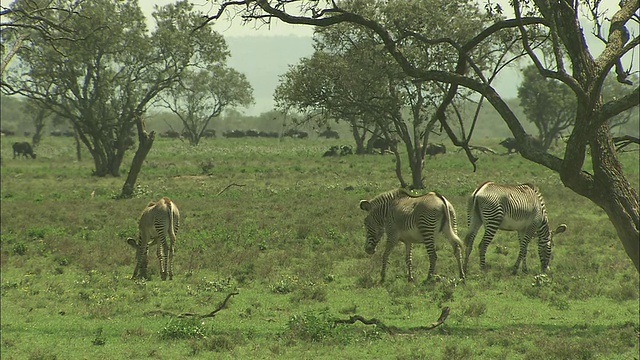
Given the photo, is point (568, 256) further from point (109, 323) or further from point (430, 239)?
point (109, 323)

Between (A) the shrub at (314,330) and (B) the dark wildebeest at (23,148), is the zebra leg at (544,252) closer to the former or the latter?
(A) the shrub at (314,330)

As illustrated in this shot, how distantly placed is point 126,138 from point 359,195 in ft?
75.5

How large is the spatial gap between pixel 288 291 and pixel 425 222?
355cm

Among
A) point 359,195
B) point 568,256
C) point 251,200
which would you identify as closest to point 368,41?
point 359,195

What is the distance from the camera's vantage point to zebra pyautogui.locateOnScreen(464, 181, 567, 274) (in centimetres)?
1698

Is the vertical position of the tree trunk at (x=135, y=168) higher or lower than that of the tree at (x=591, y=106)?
lower

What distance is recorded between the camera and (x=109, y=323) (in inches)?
515

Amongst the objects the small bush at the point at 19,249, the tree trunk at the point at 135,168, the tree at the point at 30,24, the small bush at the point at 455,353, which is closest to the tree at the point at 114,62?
the tree trunk at the point at 135,168

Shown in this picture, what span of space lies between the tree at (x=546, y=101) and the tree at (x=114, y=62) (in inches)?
1383

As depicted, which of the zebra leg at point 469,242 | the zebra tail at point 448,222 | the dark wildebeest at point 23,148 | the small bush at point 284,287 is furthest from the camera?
the dark wildebeest at point 23,148

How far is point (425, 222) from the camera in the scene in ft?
51.7

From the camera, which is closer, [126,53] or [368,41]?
[368,41]

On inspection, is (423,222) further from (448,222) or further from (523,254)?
(523,254)

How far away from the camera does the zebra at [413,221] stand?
15.7m
